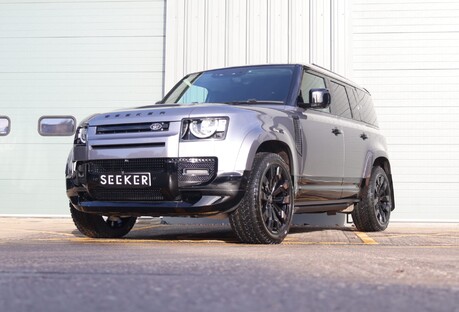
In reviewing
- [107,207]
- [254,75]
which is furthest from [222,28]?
[107,207]

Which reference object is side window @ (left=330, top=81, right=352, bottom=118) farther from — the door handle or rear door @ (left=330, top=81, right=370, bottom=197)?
the door handle

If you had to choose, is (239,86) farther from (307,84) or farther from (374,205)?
(374,205)

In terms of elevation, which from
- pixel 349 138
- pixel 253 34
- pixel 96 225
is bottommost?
pixel 96 225

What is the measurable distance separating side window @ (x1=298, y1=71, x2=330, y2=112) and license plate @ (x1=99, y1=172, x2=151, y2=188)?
1.82 meters

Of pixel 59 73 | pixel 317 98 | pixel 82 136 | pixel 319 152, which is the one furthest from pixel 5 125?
pixel 317 98

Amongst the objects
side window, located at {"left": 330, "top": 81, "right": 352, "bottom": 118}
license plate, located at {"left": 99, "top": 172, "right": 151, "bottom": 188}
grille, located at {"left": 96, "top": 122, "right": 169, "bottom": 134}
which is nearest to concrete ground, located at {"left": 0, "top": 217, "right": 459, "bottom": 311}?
license plate, located at {"left": 99, "top": 172, "right": 151, "bottom": 188}

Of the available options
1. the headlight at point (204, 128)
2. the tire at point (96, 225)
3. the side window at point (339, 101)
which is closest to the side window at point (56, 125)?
the tire at point (96, 225)

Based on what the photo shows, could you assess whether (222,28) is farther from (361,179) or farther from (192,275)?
(192,275)

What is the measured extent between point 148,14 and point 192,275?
8783 millimetres

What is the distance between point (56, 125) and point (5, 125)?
94cm

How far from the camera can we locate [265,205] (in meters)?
4.96

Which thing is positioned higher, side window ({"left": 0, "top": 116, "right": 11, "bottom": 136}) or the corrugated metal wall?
the corrugated metal wall

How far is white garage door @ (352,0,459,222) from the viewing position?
985 cm

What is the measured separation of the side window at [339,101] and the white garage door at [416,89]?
9.88 feet
